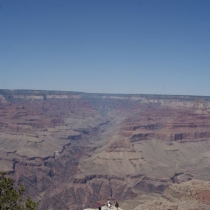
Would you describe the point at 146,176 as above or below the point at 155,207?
below

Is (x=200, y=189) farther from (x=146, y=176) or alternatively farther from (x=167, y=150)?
(x=167, y=150)

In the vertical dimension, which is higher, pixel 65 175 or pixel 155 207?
pixel 155 207

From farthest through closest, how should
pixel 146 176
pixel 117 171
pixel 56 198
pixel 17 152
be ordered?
1. pixel 17 152
2. pixel 117 171
3. pixel 146 176
4. pixel 56 198

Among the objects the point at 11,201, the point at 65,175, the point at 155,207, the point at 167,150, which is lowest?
the point at 65,175

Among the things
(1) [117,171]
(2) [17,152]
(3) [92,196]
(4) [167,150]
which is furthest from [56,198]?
(4) [167,150]

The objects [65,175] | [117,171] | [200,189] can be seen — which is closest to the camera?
[200,189]

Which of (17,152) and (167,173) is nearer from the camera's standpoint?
(167,173)

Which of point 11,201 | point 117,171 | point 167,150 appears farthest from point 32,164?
point 11,201

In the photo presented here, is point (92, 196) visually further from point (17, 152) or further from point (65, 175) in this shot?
point (17, 152)

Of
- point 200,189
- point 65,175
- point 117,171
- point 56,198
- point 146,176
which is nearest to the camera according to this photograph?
point 200,189
